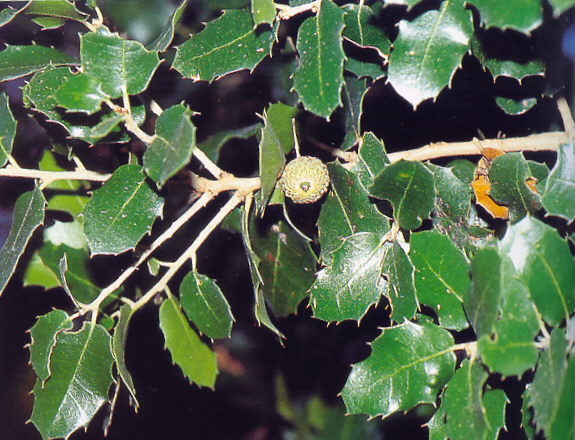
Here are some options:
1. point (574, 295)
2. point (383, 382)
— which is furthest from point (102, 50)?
point (574, 295)

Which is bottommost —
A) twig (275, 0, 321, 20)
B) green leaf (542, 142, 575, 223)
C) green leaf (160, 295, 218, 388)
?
green leaf (160, 295, 218, 388)

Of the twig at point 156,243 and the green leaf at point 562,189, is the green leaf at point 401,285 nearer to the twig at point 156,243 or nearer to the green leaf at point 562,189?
the green leaf at point 562,189

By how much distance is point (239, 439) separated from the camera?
78.4 inches

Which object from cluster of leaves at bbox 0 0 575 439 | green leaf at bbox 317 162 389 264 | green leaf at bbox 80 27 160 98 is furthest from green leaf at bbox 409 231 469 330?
green leaf at bbox 80 27 160 98

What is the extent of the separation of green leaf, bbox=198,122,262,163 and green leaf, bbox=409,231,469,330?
0.50 metres

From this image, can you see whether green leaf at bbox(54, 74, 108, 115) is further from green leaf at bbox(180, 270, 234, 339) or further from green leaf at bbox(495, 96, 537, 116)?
green leaf at bbox(495, 96, 537, 116)

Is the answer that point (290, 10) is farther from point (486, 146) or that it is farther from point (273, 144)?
point (486, 146)

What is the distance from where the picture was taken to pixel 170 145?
29.9 inches

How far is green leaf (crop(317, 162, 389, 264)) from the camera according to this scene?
90 cm

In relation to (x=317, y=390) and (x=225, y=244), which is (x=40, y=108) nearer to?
(x=225, y=244)

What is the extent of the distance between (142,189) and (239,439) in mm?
1341

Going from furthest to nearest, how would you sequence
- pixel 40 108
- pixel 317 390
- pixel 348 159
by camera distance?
1. pixel 317 390
2. pixel 348 159
3. pixel 40 108

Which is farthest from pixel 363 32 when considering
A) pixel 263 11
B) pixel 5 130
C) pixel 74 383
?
pixel 74 383

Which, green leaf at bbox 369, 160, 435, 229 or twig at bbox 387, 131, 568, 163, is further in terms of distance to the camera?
twig at bbox 387, 131, 568, 163
